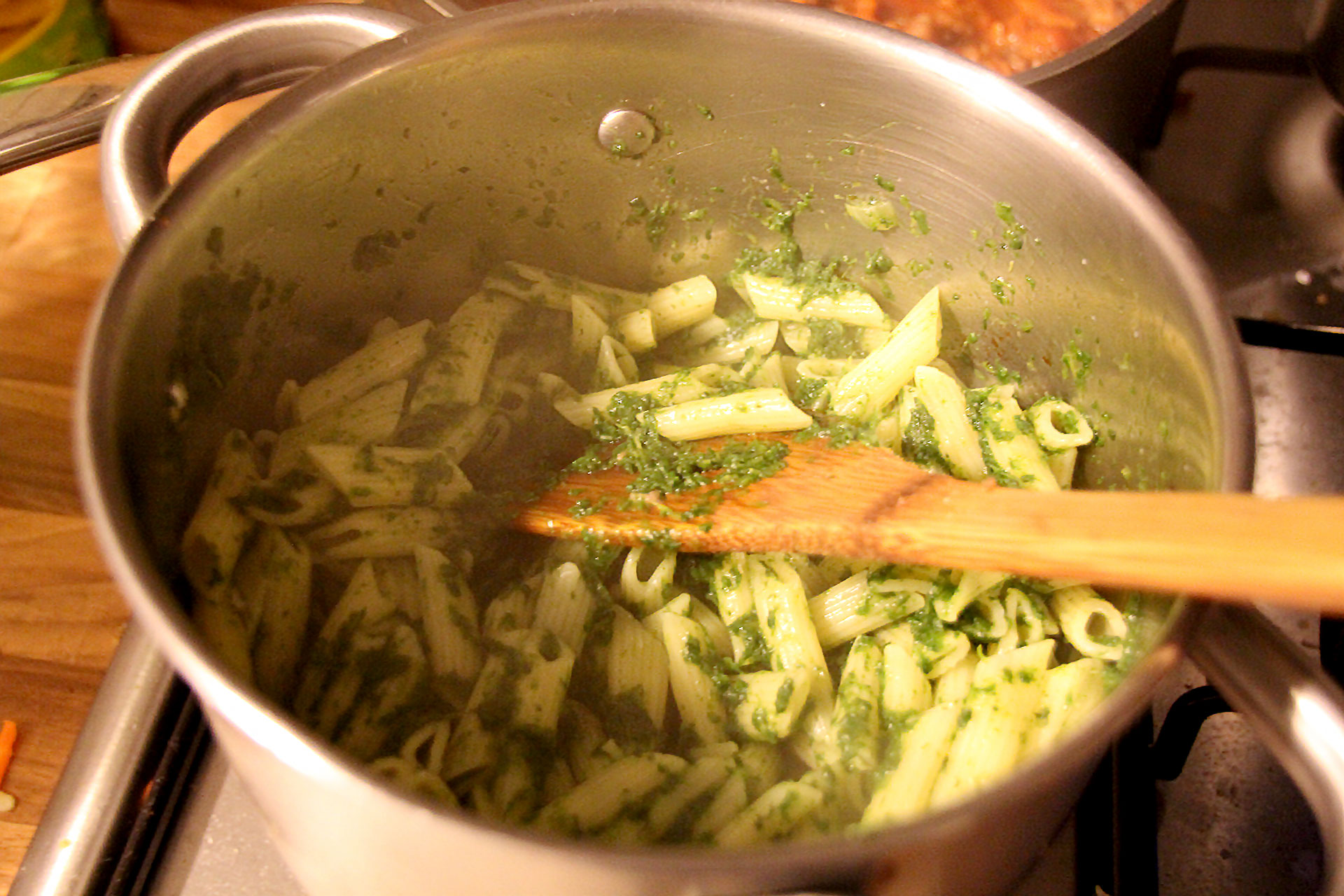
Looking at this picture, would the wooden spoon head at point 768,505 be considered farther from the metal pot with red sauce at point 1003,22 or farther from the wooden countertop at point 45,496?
the metal pot with red sauce at point 1003,22

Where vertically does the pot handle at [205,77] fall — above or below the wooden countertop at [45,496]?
above

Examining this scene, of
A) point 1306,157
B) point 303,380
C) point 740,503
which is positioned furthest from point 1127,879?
point 1306,157

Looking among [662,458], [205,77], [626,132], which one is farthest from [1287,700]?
[205,77]

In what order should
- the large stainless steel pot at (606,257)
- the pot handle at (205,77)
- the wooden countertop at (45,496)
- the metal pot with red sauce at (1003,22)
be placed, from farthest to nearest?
the metal pot with red sauce at (1003,22) < the wooden countertop at (45,496) < the pot handle at (205,77) < the large stainless steel pot at (606,257)

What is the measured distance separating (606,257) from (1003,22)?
887 mm

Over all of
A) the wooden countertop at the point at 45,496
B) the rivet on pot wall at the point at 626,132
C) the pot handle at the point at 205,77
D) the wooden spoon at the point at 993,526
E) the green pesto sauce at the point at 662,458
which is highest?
the pot handle at the point at 205,77

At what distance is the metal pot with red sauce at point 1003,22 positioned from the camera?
6.06ft

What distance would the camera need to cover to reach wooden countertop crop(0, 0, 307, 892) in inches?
51.9

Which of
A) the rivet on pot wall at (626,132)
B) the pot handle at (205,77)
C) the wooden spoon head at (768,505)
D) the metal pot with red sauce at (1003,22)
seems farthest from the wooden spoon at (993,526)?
the metal pot with red sauce at (1003,22)

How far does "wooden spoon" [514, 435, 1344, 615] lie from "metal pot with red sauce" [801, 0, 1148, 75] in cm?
92

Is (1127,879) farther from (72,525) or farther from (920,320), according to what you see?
(72,525)

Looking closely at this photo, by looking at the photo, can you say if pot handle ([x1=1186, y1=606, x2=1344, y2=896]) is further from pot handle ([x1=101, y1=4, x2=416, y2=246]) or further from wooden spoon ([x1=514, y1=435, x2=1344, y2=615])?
pot handle ([x1=101, y1=4, x2=416, y2=246])

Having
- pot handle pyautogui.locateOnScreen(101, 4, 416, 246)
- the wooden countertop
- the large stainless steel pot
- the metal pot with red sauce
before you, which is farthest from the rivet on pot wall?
the wooden countertop

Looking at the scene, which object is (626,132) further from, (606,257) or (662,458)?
(662,458)
